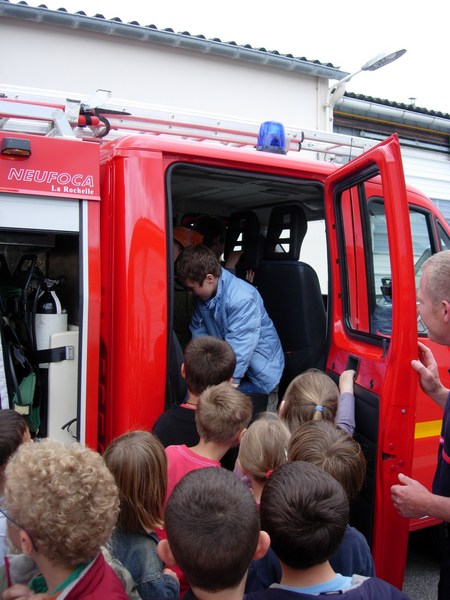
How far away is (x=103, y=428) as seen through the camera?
2.65 m

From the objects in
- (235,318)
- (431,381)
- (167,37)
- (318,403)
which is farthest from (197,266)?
(167,37)

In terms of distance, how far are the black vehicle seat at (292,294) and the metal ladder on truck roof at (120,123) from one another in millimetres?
528

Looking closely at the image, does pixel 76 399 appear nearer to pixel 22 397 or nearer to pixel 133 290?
pixel 22 397

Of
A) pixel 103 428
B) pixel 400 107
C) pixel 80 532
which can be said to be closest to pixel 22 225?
pixel 103 428

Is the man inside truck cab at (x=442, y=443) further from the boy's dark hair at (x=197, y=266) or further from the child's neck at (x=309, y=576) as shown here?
the boy's dark hair at (x=197, y=266)

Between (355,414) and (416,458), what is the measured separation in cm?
65

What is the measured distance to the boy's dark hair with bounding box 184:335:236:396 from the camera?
98.3 inches

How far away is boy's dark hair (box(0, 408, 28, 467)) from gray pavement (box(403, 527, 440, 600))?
2419 mm

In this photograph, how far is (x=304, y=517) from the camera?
1.42 m

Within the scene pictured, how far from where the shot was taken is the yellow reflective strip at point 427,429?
2.99m

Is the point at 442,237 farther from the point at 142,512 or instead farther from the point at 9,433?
the point at 9,433

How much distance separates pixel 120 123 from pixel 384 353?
6.39ft

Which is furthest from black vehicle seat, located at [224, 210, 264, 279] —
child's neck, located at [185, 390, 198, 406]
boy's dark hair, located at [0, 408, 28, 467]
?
boy's dark hair, located at [0, 408, 28, 467]

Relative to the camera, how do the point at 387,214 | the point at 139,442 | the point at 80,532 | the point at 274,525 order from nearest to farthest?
the point at 80,532 → the point at 274,525 → the point at 139,442 → the point at 387,214
